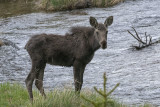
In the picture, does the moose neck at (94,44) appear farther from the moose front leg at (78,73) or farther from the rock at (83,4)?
the rock at (83,4)

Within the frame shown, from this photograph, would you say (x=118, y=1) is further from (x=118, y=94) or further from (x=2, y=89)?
(x=2, y=89)

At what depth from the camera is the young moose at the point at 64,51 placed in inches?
351

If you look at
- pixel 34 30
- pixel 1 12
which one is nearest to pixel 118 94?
pixel 34 30

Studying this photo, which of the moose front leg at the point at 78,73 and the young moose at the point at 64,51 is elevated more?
the young moose at the point at 64,51

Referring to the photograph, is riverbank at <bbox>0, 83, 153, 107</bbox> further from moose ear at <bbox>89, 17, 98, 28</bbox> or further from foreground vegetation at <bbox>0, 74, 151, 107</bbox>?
moose ear at <bbox>89, 17, 98, 28</bbox>

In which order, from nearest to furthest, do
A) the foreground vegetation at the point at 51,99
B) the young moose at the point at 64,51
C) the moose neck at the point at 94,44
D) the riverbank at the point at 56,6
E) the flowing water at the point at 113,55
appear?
the foreground vegetation at the point at 51,99 < the young moose at the point at 64,51 < the moose neck at the point at 94,44 < the flowing water at the point at 113,55 < the riverbank at the point at 56,6

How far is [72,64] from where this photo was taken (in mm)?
9117

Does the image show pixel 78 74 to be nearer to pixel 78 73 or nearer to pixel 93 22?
pixel 78 73

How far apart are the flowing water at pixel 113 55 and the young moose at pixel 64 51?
1346 millimetres

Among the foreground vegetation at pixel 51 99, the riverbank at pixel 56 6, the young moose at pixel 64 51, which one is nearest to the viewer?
the foreground vegetation at pixel 51 99

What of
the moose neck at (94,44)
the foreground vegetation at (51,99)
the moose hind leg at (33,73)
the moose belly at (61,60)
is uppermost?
the moose neck at (94,44)

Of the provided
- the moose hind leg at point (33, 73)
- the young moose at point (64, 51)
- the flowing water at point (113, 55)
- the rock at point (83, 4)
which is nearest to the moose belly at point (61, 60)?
the young moose at point (64, 51)

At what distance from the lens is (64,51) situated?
9.05m

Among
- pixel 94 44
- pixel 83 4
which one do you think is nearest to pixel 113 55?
pixel 94 44
